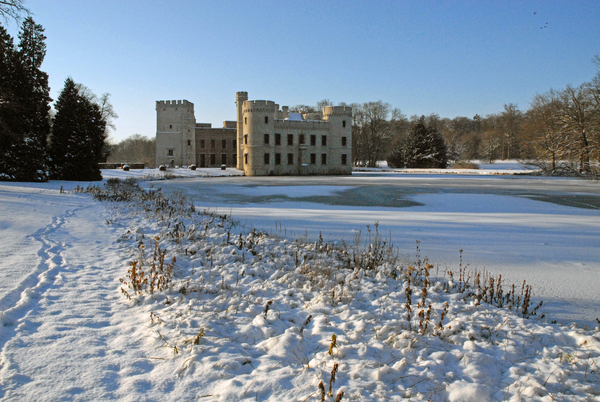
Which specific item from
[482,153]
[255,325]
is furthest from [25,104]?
[482,153]

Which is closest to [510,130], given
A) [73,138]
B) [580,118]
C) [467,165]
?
[467,165]

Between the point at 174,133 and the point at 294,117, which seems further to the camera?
the point at 174,133

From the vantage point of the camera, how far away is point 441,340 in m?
3.57

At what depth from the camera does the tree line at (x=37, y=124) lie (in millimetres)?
19922

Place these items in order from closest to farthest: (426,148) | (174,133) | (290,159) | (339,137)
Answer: (290,159)
(339,137)
(426,148)
(174,133)

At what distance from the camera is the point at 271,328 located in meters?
3.67

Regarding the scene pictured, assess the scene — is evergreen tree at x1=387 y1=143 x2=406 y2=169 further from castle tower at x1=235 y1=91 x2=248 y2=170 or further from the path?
the path

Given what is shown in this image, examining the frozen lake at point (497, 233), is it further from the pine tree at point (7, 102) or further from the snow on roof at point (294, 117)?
the snow on roof at point (294, 117)

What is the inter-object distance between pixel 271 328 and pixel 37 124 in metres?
24.0

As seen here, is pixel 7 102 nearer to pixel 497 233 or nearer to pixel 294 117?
pixel 497 233

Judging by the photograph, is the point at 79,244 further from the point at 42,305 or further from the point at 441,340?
the point at 441,340

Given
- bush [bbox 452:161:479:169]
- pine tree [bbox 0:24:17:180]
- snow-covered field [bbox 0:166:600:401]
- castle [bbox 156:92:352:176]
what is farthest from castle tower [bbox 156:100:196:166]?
snow-covered field [bbox 0:166:600:401]

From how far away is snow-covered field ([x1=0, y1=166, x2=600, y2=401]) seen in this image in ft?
9.20

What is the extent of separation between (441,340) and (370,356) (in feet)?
2.60
